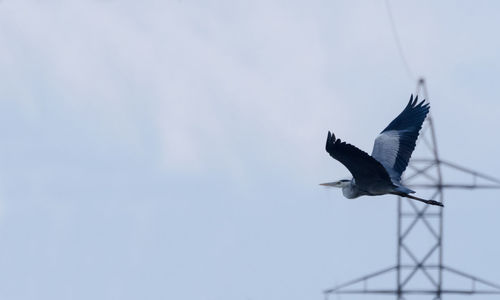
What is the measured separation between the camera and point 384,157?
130 ft

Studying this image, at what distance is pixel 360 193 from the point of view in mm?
39188

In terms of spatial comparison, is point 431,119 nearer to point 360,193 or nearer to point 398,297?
point 398,297

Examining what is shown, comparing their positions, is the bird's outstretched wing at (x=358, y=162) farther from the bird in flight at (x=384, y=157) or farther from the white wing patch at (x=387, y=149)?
the white wing patch at (x=387, y=149)

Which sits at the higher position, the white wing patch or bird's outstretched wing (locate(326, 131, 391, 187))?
the white wing patch

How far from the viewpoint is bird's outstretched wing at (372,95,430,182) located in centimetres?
3962

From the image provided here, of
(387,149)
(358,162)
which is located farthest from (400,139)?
(358,162)

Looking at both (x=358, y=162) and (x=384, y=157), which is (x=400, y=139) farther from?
(x=358, y=162)

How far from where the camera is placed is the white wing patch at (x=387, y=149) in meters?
39.6

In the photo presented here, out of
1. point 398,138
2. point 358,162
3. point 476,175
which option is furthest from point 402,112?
point 476,175

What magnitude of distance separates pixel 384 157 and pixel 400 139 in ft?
2.16

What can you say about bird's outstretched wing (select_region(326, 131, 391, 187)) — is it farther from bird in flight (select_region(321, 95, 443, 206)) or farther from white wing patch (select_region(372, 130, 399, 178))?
white wing patch (select_region(372, 130, 399, 178))

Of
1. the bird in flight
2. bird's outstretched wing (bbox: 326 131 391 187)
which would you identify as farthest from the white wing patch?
bird's outstretched wing (bbox: 326 131 391 187)

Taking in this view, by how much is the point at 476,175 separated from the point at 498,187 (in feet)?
3.30

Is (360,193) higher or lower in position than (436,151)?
lower
